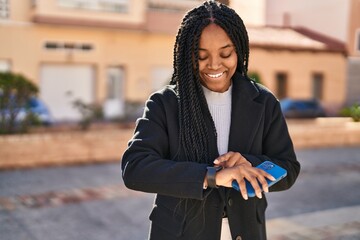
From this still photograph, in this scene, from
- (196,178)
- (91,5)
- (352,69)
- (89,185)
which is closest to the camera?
(196,178)

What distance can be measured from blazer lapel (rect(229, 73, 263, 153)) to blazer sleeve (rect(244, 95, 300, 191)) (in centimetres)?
5

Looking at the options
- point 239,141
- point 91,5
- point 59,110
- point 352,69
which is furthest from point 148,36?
point 239,141

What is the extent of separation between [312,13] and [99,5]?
1289 cm

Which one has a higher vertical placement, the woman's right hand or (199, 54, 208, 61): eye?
(199, 54, 208, 61): eye

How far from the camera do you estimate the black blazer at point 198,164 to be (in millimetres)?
1459

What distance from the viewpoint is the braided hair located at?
155cm

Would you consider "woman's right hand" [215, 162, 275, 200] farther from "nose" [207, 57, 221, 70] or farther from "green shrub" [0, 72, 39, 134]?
"green shrub" [0, 72, 39, 134]

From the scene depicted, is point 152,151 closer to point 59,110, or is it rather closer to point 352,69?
point 352,69

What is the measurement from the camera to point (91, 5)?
62.2 ft

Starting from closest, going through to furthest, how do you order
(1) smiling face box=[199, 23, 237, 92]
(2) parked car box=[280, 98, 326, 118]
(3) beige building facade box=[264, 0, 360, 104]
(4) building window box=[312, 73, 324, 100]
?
1. (1) smiling face box=[199, 23, 237, 92]
2. (3) beige building facade box=[264, 0, 360, 104]
3. (2) parked car box=[280, 98, 326, 118]
4. (4) building window box=[312, 73, 324, 100]

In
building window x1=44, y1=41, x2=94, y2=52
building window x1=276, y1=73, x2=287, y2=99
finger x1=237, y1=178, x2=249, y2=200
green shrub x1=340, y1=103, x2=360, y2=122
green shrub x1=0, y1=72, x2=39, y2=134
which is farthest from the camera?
building window x1=276, y1=73, x2=287, y2=99

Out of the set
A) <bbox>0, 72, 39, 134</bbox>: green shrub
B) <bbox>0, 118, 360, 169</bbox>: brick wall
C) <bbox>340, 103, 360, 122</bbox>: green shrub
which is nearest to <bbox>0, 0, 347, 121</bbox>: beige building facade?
<bbox>340, 103, 360, 122</bbox>: green shrub

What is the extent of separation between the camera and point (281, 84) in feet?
73.7

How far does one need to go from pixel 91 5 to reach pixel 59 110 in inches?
171
